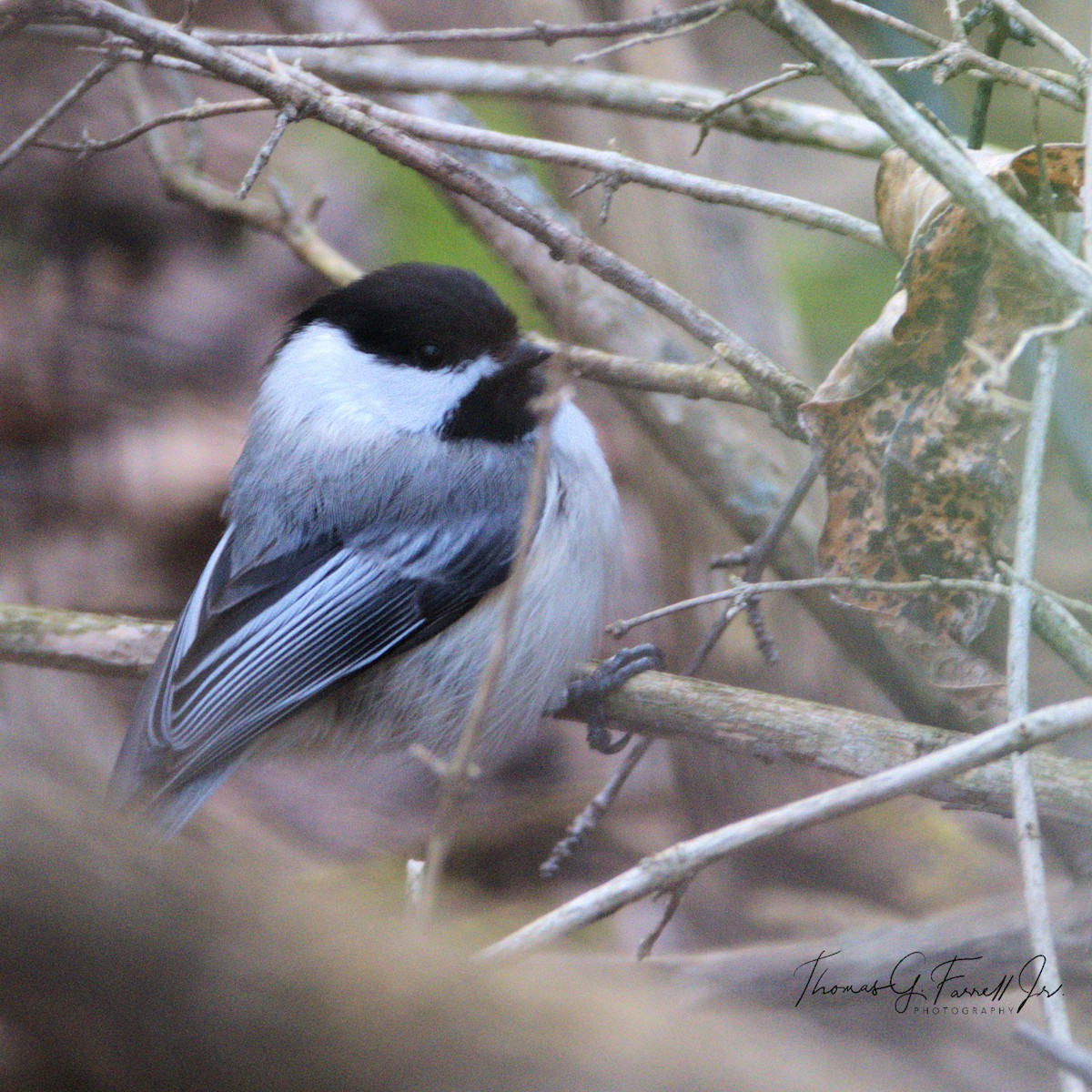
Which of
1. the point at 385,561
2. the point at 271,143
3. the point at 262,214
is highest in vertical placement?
the point at 271,143

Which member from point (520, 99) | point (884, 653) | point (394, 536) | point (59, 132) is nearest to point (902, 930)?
point (884, 653)

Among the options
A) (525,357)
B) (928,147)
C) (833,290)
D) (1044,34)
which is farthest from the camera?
(833,290)

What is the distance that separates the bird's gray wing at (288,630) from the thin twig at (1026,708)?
0.82 m

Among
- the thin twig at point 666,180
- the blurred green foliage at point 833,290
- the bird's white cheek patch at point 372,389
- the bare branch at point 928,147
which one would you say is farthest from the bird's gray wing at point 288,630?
the blurred green foliage at point 833,290

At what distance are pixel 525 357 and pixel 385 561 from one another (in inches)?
15.9

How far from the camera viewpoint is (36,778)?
72 cm

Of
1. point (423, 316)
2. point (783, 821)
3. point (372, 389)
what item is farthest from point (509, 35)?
point (783, 821)

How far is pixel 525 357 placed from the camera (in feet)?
6.13

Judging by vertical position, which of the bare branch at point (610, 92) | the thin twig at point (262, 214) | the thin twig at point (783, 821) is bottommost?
the thin twig at point (783, 821)

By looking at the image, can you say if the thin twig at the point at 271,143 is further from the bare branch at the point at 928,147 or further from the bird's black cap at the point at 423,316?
the bare branch at the point at 928,147

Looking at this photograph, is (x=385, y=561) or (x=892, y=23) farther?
(x=385, y=561)

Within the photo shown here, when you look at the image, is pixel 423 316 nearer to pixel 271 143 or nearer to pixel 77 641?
pixel 271 143

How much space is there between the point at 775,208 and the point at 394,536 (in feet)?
2.46

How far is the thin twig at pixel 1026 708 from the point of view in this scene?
93cm
